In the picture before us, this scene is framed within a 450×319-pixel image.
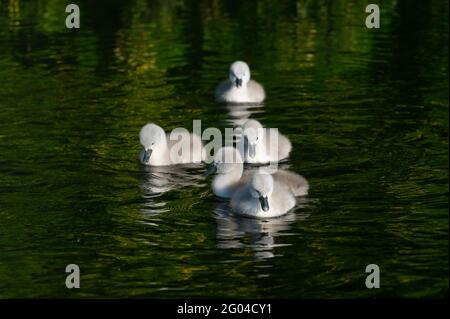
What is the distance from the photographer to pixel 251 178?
506 inches

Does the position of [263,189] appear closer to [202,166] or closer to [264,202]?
[264,202]

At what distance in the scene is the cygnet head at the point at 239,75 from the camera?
17672 mm

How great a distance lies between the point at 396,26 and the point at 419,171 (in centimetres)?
1047

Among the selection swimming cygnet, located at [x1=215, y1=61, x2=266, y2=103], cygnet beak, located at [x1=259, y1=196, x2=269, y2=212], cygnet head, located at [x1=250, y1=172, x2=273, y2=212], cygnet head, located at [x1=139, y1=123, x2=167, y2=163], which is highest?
swimming cygnet, located at [x1=215, y1=61, x2=266, y2=103]

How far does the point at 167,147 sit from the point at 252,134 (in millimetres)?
1042

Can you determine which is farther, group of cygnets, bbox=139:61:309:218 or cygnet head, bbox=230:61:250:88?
cygnet head, bbox=230:61:250:88

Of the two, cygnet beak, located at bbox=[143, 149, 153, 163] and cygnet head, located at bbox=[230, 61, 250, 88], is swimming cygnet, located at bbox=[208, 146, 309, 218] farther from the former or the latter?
cygnet head, located at bbox=[230, 61, 250, 88]

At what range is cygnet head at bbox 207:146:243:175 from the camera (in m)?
13.4

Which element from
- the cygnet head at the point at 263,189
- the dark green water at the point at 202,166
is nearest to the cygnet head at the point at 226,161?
the dark green water at the point at 202,166

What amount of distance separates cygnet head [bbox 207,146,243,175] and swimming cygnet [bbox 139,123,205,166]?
3.20ft

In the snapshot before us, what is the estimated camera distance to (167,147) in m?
→ 14.5

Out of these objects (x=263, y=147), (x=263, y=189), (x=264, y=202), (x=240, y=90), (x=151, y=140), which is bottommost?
(x=264, y=202)

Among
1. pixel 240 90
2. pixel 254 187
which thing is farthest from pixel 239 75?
pixel 254 187

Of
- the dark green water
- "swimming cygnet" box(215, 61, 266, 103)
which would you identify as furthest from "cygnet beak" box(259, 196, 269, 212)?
"swimming cygnet" box(215, 61, 266, 103)
